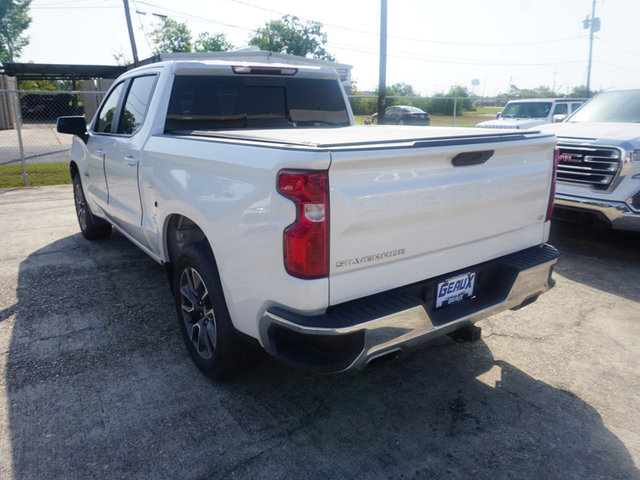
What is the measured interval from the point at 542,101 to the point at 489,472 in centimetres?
1341

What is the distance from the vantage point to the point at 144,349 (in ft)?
11.8

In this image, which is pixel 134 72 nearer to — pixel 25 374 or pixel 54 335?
pixel 54 335

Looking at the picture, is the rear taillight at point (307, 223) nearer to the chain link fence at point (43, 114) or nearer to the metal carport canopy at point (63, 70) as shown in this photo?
the chain link fence at point (43, 114)

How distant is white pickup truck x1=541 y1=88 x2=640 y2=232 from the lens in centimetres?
535

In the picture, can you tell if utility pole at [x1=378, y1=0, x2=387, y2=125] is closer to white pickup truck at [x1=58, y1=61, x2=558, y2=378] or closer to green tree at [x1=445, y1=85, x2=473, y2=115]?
white pickup truck at [x1=58, y1=61, x2=558, y2=378]

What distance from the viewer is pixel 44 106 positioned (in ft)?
122

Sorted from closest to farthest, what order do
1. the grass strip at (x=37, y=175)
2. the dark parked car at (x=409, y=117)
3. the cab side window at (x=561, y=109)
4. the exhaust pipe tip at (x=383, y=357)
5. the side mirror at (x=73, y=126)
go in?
the exhaust pipe tip at (x=383, y=357), the side mirror at (x=73, y=126), the grass strip at (x=37, y=175), the cab side window at (x=561, y=109), the dark parked car at (x=409, y=117)

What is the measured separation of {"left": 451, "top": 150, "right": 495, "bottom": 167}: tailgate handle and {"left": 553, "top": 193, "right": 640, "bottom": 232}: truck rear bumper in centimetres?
351

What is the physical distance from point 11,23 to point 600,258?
61070 mm

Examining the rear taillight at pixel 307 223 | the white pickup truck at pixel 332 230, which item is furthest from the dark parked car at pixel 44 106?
the rear taillight at pixel 307 223

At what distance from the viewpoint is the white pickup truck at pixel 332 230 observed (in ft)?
7.16

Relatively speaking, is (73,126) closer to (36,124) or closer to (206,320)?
(206,320)

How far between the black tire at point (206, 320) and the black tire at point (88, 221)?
3322 mm

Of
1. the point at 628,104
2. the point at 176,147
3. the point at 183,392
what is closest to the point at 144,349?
the point at 183,392
